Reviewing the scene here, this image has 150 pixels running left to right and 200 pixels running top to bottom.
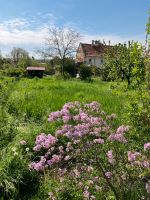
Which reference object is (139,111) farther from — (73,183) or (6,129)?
(6,129)

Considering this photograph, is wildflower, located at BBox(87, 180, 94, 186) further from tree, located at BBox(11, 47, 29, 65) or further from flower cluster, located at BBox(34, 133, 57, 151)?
tree, located at BBox(11, 47, 29, 65)

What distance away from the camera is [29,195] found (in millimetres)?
5512

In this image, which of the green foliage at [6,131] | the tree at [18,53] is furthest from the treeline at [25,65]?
the green foliage at [6,131]

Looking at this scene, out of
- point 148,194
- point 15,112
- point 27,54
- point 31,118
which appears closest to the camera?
point 148,194

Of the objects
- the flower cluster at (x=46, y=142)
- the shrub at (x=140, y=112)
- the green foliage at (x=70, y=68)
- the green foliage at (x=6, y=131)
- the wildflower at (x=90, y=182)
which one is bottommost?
the green foliage at (x=70, y=68)

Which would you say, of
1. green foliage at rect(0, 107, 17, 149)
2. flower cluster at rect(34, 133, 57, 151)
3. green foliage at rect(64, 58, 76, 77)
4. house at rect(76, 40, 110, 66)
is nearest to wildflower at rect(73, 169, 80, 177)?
flower cluster at rect(34, 133, 57, 151)

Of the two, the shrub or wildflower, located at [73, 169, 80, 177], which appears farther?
wildflower, located at [73, 169, 80, 177]

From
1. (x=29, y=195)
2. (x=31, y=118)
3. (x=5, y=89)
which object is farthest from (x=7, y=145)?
(x=5, y=89)

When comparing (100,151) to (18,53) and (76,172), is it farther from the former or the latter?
(18,53)

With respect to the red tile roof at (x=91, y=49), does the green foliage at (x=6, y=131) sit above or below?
below

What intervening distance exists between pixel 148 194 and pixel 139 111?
3.49 feet

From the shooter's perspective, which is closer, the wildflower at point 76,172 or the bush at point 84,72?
the wildflower at point 76,172

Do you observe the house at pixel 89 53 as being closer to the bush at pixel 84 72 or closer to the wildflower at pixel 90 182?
the bush at pixel 84 72

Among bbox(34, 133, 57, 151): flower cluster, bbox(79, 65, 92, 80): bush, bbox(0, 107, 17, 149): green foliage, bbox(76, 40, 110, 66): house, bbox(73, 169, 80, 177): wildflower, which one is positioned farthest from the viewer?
bbox(76, 40, 110, 66): house
